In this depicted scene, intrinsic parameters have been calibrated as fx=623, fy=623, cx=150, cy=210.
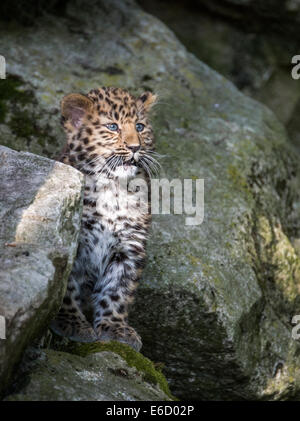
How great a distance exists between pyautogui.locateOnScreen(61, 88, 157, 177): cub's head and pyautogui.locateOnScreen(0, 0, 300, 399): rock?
1173mm

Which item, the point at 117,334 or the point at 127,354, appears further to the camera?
the point at 117,334

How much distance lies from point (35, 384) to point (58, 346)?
4.04 ft

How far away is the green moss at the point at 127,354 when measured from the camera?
5.28 meters

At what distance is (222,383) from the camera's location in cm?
699

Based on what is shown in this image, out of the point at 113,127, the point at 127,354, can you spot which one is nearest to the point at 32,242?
the point at 127,354

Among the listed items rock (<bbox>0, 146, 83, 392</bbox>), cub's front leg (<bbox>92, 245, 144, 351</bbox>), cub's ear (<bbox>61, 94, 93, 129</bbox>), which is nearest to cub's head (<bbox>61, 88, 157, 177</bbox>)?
cub's ear (<bbox>61, 94, 93, 129</bbox>)

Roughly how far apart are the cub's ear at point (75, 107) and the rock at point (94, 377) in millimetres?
2374

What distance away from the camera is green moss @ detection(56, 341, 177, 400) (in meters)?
5.28

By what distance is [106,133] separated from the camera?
6312 mm

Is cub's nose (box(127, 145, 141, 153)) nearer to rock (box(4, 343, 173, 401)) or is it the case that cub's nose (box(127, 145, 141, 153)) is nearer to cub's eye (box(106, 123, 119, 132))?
cub's eye (box(106, 123, 119, 132))

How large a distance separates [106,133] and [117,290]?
158 cm

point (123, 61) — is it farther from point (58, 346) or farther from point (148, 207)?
point (58, 346)

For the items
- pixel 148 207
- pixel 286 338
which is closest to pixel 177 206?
pixel 148 207

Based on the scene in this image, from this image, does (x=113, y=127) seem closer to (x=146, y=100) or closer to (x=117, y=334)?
(x=146, y=100)
